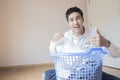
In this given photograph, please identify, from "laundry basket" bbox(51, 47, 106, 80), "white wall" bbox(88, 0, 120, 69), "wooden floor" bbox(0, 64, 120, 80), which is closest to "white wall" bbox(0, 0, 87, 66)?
"wooden floor" bbox(0, 64, 120, 80)

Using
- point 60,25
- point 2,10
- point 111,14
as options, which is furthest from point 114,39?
point 2,10

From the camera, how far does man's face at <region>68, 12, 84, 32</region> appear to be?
1.57m

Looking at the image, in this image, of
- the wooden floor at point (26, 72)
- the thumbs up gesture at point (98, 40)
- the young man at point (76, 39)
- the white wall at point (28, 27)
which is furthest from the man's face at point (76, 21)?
the white wall at point (28, 27)

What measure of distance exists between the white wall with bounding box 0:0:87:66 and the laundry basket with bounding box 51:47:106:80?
2.36m

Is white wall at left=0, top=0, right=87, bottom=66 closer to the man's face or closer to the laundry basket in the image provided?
the man's face

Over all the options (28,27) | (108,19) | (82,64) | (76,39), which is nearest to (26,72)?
(28,27)

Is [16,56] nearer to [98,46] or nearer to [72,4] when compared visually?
[72,4]

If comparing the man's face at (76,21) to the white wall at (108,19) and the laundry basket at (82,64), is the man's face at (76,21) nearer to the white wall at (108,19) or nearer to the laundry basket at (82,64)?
the laundry basket at (82,64)

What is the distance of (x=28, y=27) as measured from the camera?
3.58 metres

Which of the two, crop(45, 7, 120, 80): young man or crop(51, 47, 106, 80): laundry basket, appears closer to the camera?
crop(51, 47, 106, 80): laundry basket

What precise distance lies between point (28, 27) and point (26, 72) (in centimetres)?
75

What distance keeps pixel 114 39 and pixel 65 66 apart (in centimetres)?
196

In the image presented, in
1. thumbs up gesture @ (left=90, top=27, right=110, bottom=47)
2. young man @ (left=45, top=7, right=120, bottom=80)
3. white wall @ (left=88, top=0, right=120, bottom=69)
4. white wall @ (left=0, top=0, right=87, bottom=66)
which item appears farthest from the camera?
white wall @ (left=0, top=0, right=87, bottom=66)

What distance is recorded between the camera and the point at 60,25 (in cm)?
368
